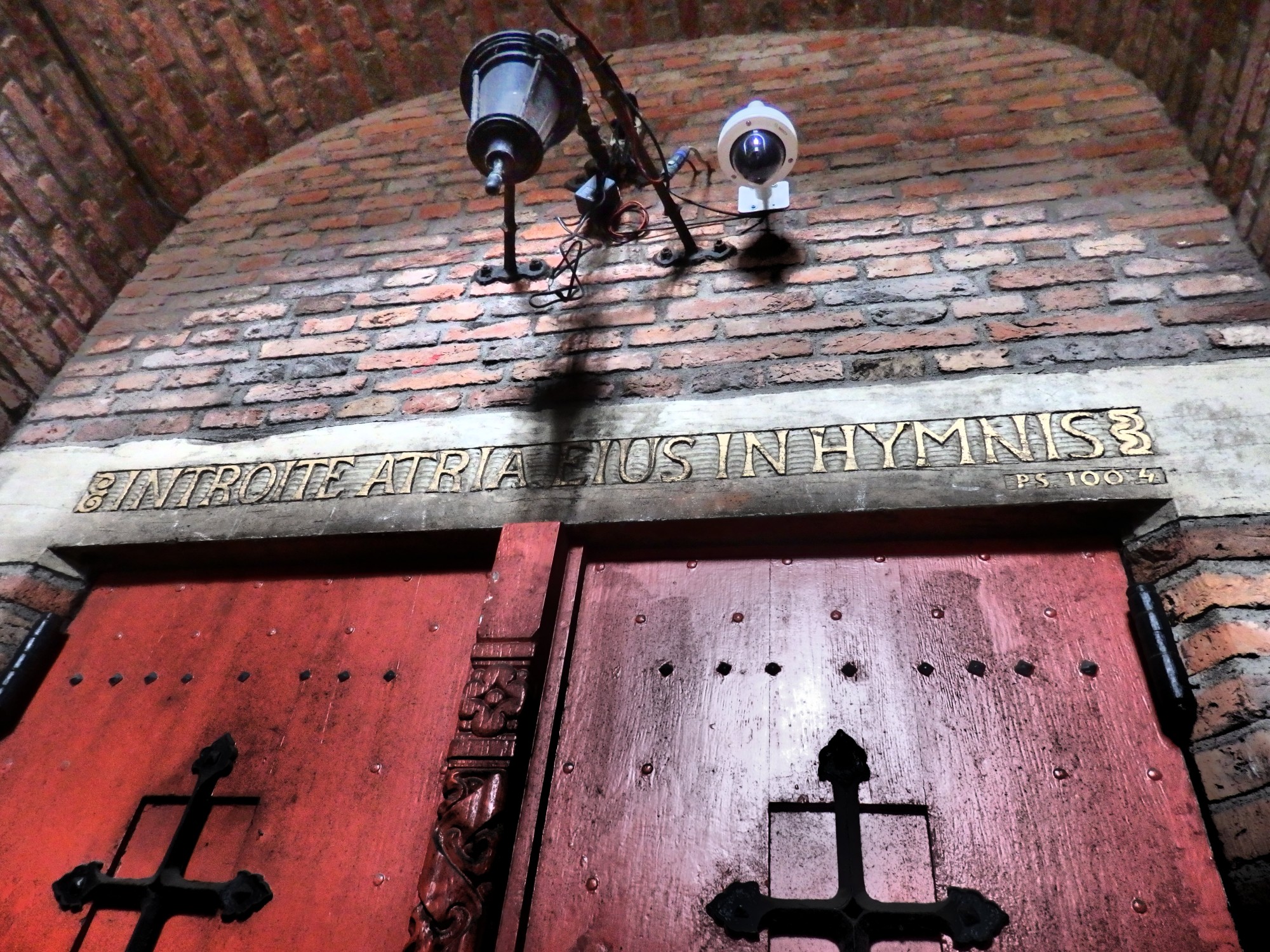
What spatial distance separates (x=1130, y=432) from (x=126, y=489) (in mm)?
2806

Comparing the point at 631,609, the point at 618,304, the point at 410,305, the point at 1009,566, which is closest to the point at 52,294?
the point at 410,305

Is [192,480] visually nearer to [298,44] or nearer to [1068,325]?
[298,44]

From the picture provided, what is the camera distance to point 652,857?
169 centimetres

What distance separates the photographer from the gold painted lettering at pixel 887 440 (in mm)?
2002

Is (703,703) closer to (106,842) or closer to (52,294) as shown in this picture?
(106,842)

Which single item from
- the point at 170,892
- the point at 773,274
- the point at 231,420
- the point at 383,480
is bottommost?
the point at 170,892

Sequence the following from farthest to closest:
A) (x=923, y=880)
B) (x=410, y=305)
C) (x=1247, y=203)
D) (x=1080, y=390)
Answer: (x=410, y=305) < (x=1247, y=203) < (x=1080, y=390) < (x=923, y=880)

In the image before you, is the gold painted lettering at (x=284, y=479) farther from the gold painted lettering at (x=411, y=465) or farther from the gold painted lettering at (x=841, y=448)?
the gold painted lettering at (x=841, y=448)

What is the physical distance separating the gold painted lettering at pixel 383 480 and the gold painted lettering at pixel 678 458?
2.53 feet

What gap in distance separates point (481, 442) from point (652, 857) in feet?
3.93

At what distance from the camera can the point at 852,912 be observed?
1525mm

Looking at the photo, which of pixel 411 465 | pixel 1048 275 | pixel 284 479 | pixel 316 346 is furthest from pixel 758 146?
pixel 284 479

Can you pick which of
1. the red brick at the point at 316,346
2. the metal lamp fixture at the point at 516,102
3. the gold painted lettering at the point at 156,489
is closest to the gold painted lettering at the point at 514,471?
the metal lamp fixture at the point at 516,102

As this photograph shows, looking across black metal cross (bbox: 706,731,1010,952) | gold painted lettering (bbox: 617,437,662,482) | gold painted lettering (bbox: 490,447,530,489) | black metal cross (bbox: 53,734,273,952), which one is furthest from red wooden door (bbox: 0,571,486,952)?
black metal cross (bbox: 706,731,1010,952)
